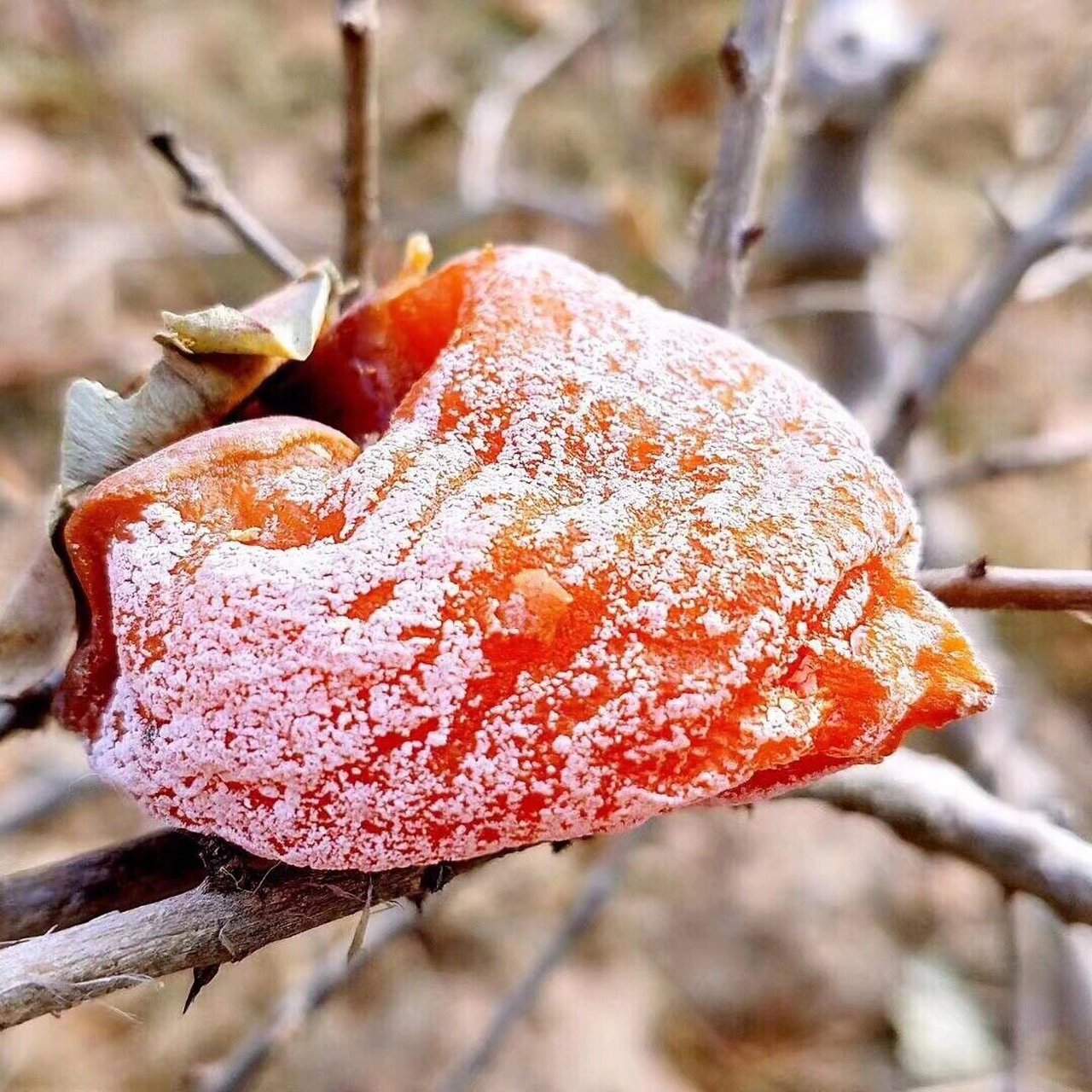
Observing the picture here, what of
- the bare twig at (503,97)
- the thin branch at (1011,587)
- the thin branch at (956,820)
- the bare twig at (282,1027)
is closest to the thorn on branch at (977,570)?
the thin branch at (1011,587)

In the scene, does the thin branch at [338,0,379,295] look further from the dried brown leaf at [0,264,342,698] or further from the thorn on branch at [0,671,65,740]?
the thorn on branch at [0,671,65,740]

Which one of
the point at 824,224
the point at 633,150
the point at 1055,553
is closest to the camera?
the point at 824,224

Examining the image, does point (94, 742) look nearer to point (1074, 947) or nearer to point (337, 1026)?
point (1074, 947)

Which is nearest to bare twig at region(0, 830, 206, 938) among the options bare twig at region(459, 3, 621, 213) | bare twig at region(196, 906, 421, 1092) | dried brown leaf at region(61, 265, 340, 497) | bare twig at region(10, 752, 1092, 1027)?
bare twig at region(10, 752, 1092, 1027)

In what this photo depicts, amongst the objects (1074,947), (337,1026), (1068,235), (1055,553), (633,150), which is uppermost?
(1068,235)

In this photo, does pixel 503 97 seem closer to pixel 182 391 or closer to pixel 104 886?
pixel 182 391

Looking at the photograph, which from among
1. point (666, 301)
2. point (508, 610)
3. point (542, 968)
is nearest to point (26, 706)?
point (508, 610)

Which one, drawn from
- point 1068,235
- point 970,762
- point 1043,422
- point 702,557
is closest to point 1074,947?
point 970,762

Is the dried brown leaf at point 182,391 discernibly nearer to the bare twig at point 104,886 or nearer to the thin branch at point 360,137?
the bare twig at point 104,886
